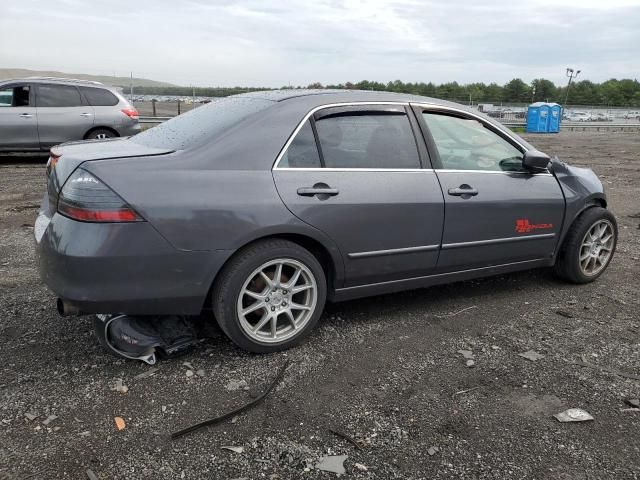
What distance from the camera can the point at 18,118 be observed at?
36.1ft

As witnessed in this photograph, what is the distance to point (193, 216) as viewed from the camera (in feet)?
9.75

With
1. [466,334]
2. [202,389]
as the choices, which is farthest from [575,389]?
[202,389]

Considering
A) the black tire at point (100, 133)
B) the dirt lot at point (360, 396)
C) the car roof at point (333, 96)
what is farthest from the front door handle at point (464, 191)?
the black tire at point (100, 133)

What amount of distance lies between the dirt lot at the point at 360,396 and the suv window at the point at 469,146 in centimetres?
108

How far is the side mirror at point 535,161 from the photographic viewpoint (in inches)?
165

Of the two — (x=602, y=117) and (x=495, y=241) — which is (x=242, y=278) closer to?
(x=495, y=241)

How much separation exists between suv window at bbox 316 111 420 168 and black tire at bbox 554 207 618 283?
5.64 ft

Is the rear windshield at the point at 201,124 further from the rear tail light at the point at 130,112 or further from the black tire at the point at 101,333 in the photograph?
the rear tail light at the point at 130,112

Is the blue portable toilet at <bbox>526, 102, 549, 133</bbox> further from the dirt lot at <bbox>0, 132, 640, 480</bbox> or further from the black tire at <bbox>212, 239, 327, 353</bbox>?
the black tire at <bbox>212, 239, 327, 353</bbox>

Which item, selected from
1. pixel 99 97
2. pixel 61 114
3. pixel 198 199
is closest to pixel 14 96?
pixel 61 114

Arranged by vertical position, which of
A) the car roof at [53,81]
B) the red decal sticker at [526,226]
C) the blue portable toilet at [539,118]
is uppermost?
the blue portable toilet at [539,118]

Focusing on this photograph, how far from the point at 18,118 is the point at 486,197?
10.2 m

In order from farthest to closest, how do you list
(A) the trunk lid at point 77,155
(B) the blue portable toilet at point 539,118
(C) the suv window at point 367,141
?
1. (B) the blue portable toilet at point 539,118
2. (C) the suv window at point 367,141
3. (A) the trunk lid at point 77,155

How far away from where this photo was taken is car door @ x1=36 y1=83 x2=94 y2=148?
11.2 metres
